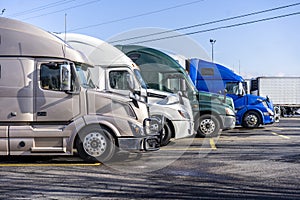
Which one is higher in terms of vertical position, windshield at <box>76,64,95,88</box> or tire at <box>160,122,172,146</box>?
windshield at <box>76,64,95,88</box>

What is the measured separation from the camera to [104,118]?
28.1 ft

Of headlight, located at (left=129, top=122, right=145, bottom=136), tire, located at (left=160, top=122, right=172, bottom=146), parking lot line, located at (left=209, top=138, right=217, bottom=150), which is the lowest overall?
parking lot line, located at (left=209, top=138, right=217, bottom=150)

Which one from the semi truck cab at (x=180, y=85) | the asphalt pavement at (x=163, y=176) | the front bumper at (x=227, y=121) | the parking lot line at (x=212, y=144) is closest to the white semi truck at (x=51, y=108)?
the asphalt pavement at (x=163, y=176)

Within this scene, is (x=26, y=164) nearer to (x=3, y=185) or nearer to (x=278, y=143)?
(x=3, y=185)

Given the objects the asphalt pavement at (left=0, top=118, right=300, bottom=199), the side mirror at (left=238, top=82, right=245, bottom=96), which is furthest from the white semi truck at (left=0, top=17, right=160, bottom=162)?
the side mirror at (left=238, top=82, right=245, bottom=96)

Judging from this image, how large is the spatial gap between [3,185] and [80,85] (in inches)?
109

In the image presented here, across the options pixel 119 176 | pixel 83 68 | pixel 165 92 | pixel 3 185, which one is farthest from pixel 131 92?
pixel 3 185

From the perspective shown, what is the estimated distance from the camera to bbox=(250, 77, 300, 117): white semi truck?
31.2 metres

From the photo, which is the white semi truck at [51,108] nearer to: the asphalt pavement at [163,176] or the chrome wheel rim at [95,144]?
the chrome wheel rim at [95,144]

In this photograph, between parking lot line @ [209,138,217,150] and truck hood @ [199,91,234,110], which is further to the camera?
truck hood @ [199,91,234,110]

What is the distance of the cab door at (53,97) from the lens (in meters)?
8.43

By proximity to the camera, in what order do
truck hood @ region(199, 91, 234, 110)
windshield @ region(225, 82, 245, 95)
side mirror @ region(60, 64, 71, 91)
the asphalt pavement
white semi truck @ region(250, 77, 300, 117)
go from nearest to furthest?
the asphalt pavement, side mirror @ region(60, 64, 71, 91), truck hood @ region(199, 91, 234, 110), windshield @ region(225, 82, 245, 95), white semi truck @ region(250, 77, 300, 117)

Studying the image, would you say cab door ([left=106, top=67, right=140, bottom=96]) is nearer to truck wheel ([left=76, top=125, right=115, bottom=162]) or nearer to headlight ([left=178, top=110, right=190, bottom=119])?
headlight ([left=178, top=110, right=190, bottom=119])

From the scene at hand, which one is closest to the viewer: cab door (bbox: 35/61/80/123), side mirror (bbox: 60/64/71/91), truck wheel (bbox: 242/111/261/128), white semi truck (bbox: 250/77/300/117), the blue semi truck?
side mirror (bbox: 60/64/71/91)
